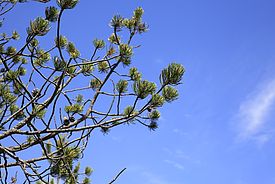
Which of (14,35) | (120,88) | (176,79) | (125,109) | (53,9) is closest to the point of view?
(176,79)

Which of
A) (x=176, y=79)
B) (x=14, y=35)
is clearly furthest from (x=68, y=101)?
(x=14, y=35)

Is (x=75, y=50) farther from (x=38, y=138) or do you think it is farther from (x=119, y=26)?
(x=38, y=138)

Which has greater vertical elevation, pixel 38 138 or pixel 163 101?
pixel 163 101

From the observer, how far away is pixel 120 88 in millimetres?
3721

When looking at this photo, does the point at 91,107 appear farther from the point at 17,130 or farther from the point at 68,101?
the point at 17,130

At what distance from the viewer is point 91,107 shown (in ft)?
12.6

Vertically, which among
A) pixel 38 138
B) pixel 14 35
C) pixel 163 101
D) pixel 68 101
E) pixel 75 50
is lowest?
pixel 38 138

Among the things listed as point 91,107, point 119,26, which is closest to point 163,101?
point 91,107

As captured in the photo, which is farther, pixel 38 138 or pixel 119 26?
pixel 119 26

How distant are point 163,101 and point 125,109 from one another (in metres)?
0.59

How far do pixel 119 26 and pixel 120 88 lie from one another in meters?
0.84

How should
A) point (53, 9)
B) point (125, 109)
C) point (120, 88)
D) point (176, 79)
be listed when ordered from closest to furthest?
point (176, 79) → point (120, 88) → point (125, 109) → point (53, 9)

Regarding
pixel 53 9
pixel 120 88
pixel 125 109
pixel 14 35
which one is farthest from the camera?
pixel 14 35

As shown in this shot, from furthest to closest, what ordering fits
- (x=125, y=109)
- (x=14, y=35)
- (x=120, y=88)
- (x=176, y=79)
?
(x=14, y=35)
(x=125, y=109)
(x=120, y=88)
(x=176, y=79)
